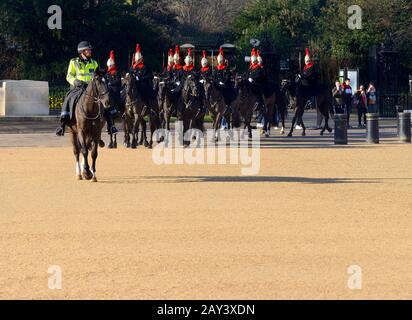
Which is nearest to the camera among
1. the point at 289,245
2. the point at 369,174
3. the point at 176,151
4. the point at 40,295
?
the point at 40,295

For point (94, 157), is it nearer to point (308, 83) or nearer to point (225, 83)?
point (225, 83)

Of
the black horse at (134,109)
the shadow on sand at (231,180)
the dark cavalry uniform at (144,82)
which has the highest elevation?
the dark cavalry uniform at (144,82)

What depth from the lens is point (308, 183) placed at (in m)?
21.6

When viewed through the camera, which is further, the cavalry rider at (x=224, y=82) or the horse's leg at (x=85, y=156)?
the cavalry rider at (x=224, y=82)

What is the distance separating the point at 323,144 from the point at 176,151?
17.2 feet

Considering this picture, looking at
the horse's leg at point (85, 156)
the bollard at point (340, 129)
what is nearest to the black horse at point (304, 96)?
the bollard at point (340, 129)

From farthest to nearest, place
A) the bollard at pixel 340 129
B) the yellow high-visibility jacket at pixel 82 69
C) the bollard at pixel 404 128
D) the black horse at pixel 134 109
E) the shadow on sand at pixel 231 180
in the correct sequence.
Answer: the bollard at pixel 404 128
the bollard at pixel 340 129
the black horse at pixel 134 109
the yellow high-visibility jacket at pixel 82 69
the shadow on sand at pixel 231 180

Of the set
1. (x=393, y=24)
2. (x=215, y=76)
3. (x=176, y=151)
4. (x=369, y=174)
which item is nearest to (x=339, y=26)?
(x=393, y=24)

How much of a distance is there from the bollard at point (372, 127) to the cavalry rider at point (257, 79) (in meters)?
4.60

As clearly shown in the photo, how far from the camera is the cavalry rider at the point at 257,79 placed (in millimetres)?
37062

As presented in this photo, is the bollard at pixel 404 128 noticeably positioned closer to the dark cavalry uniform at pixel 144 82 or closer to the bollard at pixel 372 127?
the bollard at pixel 372 127

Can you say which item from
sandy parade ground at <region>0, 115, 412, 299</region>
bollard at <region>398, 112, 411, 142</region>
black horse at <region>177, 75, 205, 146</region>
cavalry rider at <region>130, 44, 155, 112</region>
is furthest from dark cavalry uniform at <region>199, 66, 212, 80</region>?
sandy parade ground at <region>0, 115, 412, 299</region>

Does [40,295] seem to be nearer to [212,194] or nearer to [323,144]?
[212,194]

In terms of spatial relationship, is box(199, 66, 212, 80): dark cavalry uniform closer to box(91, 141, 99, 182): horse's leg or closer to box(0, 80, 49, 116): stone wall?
box(0, 80, 49, 116): stone wall
